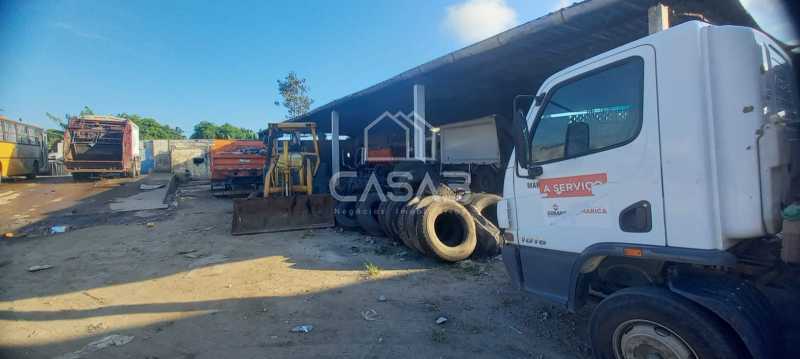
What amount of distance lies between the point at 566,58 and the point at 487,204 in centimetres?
313

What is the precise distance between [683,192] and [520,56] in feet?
16.8

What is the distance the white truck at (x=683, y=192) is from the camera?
Result: 80.1 inches

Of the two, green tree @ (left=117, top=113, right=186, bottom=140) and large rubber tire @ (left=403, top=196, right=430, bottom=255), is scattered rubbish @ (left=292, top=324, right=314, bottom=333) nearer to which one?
large rubber tire @ (left=403, top=196, right=430, bottom=255)

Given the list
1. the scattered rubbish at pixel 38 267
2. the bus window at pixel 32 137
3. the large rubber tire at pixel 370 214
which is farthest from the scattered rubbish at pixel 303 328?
the bus window at pixel 32 137

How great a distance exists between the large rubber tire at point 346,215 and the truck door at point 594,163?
5530 millimetres

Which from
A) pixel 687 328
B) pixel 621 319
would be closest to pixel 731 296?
pixel 687 328

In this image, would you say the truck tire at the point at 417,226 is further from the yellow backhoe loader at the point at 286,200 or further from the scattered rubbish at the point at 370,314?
the yellow backhoe loader at the point at 286,200

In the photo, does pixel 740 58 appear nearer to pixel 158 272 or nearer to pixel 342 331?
pixel 342 331

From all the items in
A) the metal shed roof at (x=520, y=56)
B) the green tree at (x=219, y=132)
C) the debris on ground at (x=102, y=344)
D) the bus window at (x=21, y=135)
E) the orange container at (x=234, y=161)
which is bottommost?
the debris on ground at (x=102, y=344)

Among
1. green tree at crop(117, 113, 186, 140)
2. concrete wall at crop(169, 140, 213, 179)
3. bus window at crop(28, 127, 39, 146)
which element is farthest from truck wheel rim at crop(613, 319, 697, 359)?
green tree at crop(117, 113, 186, 140)

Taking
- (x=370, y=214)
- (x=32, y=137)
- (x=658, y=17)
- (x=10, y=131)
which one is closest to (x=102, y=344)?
(x=370, y=214)

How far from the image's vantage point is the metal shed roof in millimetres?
4680

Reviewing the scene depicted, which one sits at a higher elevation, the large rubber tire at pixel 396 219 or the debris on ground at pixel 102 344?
the large rubber tire at pixel 396 219

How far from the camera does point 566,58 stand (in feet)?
22.0
